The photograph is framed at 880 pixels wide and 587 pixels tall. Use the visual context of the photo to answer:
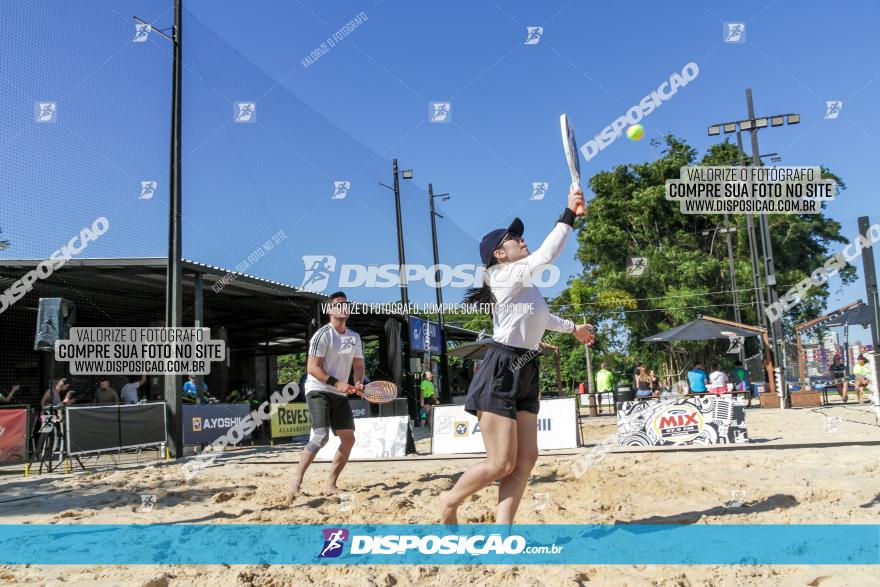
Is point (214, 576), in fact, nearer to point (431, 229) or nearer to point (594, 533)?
point (594, 533)

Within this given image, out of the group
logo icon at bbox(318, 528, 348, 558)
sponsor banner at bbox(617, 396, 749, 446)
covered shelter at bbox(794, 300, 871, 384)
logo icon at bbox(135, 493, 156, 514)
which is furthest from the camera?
covered shelter at bbox(794, 300, 871, 384)

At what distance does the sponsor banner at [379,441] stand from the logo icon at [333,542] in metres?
6.11

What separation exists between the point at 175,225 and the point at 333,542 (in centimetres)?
1104

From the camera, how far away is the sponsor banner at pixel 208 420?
1339cm

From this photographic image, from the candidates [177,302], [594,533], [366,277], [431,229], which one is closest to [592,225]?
[431,229]

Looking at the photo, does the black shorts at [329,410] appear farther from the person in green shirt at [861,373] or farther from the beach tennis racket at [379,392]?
the person in green shirt at [861,373]

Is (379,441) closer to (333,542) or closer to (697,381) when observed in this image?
(333,542)

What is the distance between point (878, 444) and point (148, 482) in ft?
29.5

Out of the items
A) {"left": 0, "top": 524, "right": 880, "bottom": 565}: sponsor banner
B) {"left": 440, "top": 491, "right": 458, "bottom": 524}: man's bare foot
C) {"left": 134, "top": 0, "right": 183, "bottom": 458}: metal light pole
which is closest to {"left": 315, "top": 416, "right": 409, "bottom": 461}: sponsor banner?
{"left": 134, "top": 0, "right": 183, "bottom": 458}: metal light pole

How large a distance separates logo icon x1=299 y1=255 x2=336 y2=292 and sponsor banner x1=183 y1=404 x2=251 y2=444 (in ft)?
13.8

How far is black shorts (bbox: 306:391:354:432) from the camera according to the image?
6.20 m

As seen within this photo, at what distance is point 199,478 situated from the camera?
8203mm

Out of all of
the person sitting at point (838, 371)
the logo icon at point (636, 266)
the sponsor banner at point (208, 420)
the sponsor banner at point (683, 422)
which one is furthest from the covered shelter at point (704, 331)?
the logo icon at point (636, 266)

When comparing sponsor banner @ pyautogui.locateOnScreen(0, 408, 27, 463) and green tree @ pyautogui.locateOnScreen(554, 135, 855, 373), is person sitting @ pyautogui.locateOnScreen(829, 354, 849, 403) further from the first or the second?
sponsor banner @ pyautogui.locateOnScreen(0, 408, 27, 463)
